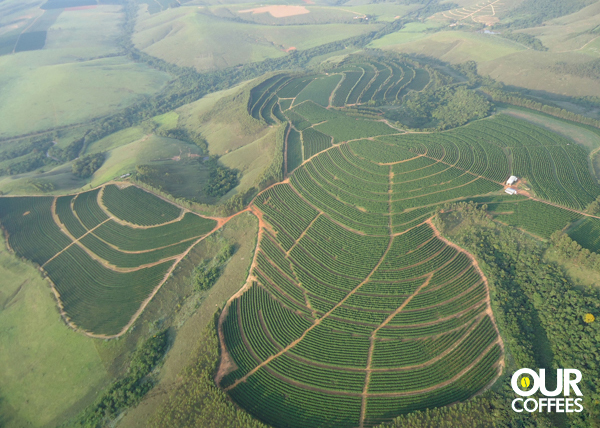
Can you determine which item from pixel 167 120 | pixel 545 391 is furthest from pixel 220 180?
pixel 545 391

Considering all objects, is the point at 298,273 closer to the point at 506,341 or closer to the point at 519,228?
the point at 506,341

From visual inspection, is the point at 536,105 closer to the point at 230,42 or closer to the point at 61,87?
the point at 230,42

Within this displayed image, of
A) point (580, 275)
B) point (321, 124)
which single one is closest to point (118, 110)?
point (321, 124)

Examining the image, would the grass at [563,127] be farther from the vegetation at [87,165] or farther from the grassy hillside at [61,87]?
the grassy hillside at [61,87]

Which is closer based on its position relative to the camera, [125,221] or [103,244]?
[103,244]

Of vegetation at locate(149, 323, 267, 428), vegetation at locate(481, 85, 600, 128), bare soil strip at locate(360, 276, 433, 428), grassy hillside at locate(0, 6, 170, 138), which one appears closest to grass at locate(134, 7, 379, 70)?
grassy hillside at locate(0, 6, 170, 138)

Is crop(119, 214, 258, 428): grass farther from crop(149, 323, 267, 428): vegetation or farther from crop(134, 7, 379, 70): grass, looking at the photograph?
crop(134, 7, 379, 70): grass
